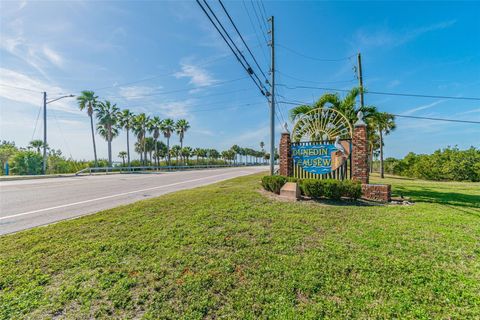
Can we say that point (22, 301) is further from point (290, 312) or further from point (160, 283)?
point (290, 312)

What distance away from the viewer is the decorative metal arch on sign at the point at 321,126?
9.09m

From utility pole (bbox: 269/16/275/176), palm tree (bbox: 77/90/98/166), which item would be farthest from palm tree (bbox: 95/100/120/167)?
utility pole (bbox: 269/16/275/176)

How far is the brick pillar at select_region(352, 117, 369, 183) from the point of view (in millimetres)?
7793

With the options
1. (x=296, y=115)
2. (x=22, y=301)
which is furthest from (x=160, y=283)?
(x=296, y=115)

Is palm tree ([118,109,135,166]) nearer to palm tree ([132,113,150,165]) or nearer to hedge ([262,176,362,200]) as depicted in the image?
palm tree ([132,113,150,165])

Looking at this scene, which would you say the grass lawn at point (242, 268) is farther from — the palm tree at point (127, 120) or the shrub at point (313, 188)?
the palm tree at point (127, 120)

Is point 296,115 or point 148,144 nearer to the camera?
point 296,115

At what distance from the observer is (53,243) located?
12.1ft

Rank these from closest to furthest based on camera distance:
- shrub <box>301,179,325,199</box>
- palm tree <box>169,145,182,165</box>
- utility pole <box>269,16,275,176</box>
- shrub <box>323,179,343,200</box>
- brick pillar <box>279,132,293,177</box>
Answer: shrub <box>323,179,343,200</box>
shrub <box>301,179,325,199</box>
brick pillar <box>279,132,293,177</box>
utility pole <box>269,16,275,176</box>
palm tree <box>169,145,182,165</box>

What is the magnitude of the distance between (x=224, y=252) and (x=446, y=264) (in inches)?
130

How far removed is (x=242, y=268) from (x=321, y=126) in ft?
26.8

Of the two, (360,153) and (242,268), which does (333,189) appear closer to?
(360,153)

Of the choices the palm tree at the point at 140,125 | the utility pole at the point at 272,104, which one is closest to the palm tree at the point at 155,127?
the palm tree at the point at 140,125

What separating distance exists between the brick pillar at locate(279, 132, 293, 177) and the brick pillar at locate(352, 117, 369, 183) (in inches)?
104
